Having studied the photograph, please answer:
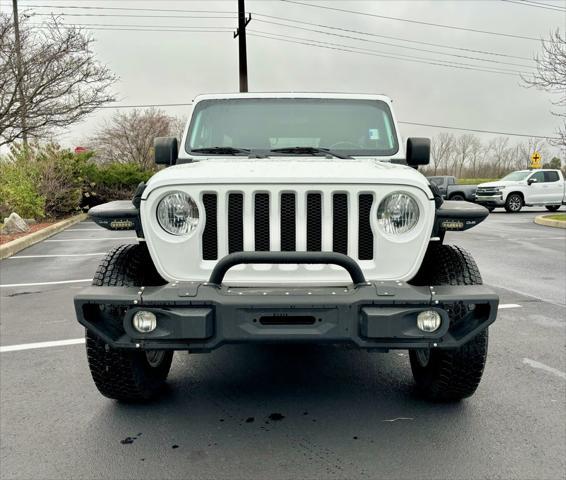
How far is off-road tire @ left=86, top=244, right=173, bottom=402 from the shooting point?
107 inches

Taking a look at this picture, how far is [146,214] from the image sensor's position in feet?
8.64

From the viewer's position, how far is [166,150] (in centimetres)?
400

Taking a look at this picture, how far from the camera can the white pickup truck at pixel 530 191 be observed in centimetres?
2131

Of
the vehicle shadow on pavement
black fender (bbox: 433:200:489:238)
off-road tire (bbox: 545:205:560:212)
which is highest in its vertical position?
black fender (bbox: 433:200:489:238)

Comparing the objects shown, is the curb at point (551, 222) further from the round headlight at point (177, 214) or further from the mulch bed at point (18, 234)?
the round headlight at point (177, 214)

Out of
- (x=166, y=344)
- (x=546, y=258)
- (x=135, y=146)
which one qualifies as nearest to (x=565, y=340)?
(x=166, y=344)

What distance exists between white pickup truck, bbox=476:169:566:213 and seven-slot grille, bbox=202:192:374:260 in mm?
20583

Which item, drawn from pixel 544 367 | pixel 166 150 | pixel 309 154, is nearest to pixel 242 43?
pixel 166 150

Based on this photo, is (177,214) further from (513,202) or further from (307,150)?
(513,202)

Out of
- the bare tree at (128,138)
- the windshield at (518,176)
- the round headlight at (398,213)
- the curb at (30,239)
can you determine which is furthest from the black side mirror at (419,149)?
the bare tree at (128,138)

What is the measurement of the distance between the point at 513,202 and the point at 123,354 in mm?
21526

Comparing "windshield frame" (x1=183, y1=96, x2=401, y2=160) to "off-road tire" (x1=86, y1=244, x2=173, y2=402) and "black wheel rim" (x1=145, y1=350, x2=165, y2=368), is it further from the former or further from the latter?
"black wheel rim" (x1=145, y1=350, x2=165, y2=368)

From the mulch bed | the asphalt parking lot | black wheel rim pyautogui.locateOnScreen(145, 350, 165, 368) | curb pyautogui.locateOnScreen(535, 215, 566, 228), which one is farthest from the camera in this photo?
curb pyautogui.locateOnScreen(535, 215, 566, 228)

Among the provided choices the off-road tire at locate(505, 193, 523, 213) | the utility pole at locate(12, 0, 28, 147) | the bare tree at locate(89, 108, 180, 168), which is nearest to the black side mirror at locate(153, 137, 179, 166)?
the utility pole at locate(12, 0, 28, 147)
